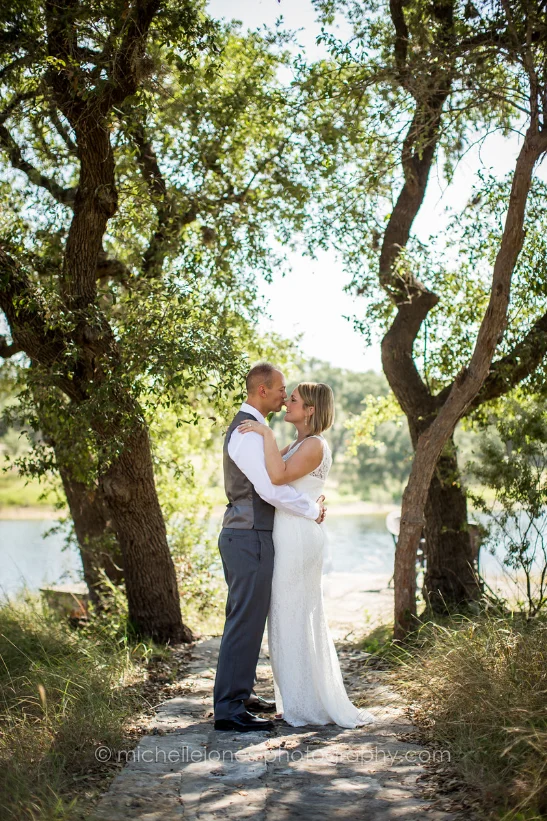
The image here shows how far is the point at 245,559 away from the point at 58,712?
1.43 metres

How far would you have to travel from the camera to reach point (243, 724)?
16.0ft

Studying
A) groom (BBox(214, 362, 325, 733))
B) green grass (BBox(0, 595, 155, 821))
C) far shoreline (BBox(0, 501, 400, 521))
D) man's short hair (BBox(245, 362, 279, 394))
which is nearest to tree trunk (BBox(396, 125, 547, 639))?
groom (BBox(214, 362, 325, 733))

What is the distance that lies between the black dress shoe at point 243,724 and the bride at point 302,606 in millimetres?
179

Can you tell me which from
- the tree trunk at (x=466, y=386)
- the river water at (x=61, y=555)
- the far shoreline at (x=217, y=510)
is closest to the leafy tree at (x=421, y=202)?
the tree trunk at (x=466, y=386)

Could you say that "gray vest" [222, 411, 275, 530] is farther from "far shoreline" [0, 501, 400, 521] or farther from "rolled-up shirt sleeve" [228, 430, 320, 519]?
"far shoreline" [0, 501, 400, 521]

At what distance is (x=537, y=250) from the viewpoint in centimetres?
758

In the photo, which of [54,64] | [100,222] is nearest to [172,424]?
[100,222]

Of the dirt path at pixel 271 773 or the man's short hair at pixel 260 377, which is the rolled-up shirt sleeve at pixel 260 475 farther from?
the dirt path at pixel 271 773

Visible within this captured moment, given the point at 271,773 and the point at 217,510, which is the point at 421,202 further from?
the point at 217,510

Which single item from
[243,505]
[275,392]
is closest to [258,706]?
[243,505]

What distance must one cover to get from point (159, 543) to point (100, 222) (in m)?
2.96

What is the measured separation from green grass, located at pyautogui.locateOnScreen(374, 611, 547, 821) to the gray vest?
1.52 meters

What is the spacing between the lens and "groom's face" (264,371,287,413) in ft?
17.3

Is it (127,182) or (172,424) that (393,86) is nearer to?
(127,182)
